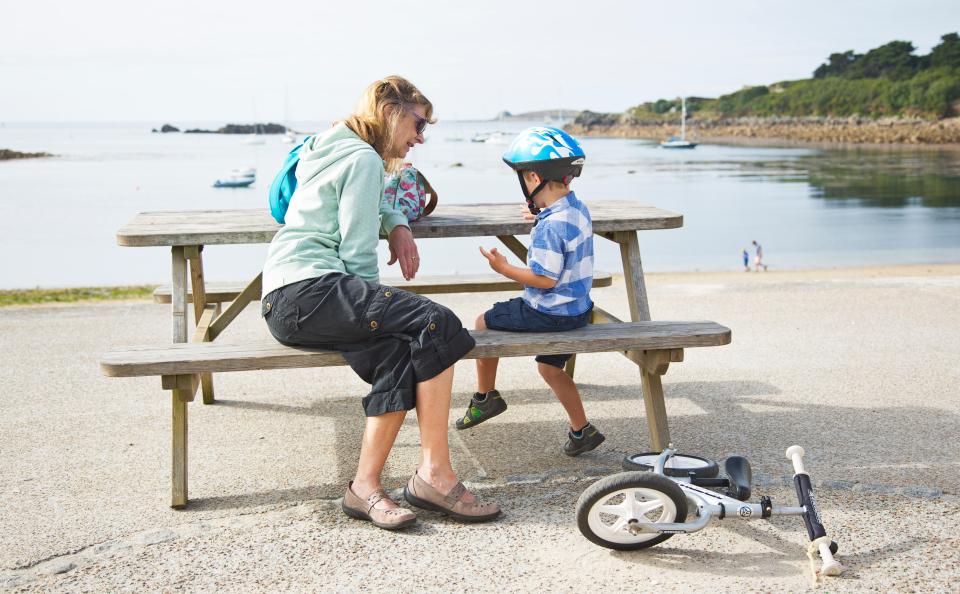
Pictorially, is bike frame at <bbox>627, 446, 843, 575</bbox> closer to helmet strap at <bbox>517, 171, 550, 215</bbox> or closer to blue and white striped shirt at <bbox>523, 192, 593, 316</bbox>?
blue and white striped shirt at <bbox>523, 192, 593, 316</bbox>

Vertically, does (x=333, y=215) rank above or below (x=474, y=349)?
above

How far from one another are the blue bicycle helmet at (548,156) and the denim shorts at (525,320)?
1.61 ft

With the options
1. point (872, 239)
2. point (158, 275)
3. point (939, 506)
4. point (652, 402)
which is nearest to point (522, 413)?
point (652, 402)

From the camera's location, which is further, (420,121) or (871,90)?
(871,90)

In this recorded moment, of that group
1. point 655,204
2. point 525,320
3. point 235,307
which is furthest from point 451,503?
point 655,204

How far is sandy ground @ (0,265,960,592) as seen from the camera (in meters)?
3.22

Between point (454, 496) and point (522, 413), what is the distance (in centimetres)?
163

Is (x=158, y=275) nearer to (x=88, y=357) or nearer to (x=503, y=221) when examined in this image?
(x=88, y=357)

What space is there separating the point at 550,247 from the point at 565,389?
73 cm

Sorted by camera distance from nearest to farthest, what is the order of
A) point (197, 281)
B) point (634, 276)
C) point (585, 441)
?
point (585, 441), point (634, 276), point (197, 281)

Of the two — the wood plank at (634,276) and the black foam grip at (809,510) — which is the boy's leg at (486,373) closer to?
the wood plank at (634,276)

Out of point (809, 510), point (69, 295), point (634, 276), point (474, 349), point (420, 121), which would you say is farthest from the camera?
point (69, 295)

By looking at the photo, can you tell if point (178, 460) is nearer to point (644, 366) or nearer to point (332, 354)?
point (332, 354)

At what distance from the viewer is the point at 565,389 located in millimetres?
4266
